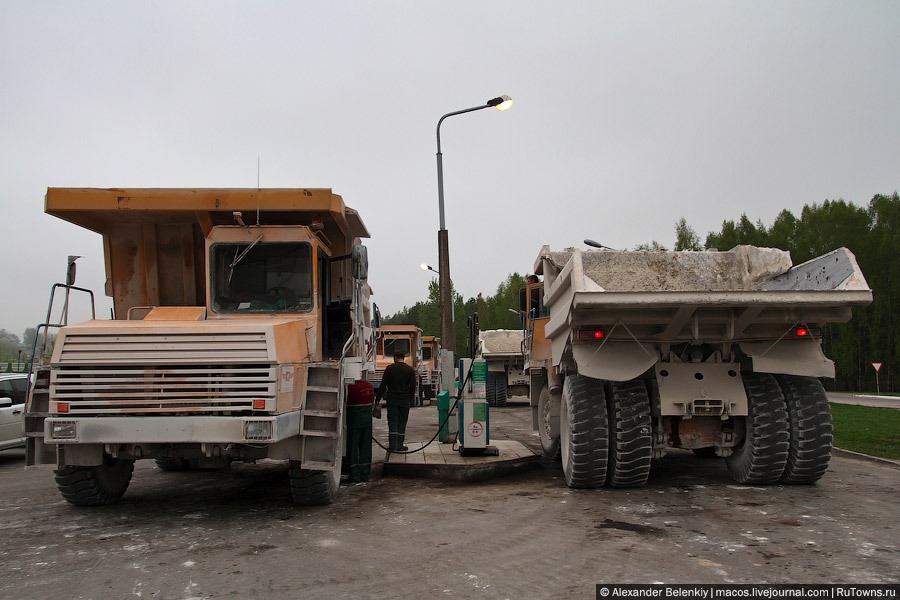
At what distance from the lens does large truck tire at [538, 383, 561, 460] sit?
9.74 metres

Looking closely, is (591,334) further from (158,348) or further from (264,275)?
(158,348)

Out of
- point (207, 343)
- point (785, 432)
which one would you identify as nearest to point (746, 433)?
point (785, 432)

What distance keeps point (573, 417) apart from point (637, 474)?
972 millimetres

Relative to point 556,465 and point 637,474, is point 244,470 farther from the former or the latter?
point 637,474

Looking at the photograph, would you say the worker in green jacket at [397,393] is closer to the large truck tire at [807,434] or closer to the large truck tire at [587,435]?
the large truck tire at [587,435]

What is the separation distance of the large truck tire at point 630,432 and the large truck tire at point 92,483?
5366 mm

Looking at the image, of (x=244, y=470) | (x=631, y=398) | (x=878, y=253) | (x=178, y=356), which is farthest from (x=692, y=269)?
(x=878, y=253)

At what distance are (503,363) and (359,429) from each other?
51.9ft

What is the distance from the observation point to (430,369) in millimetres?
30516

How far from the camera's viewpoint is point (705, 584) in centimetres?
437

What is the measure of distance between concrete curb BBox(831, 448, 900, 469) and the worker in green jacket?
6223 millimetres

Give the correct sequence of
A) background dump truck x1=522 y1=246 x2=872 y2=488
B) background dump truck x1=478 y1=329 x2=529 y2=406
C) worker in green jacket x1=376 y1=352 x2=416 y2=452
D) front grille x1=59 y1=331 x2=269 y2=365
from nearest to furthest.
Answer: front grille x1=59 y1=331 x2=269 y2=365 < background dump truck x1=522 y1=246 x2=872 y2=488 < worker in green jacket x1=376 y1=352 x2=416 y2=452 < background dump truck x1=478 y1=329 x2=529 y2=406

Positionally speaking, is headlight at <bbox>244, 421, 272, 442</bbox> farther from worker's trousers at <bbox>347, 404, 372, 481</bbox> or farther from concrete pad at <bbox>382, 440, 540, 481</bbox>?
concrete pad at <bbox>382, 440, 540, 481</bbox>

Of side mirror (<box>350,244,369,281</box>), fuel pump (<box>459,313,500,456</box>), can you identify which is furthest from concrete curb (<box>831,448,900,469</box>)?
side mirror (<box>350,244,369,281</box>)
